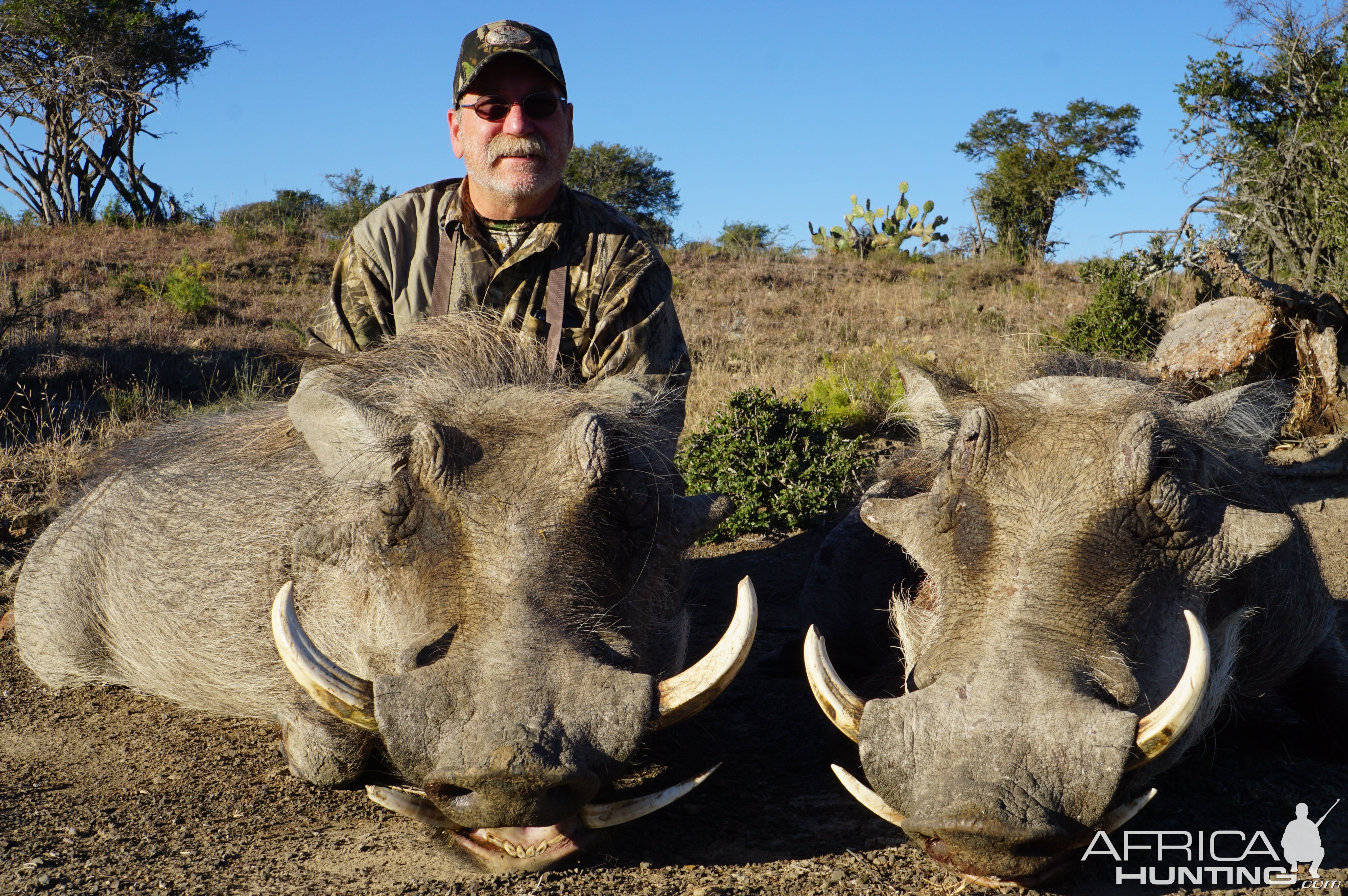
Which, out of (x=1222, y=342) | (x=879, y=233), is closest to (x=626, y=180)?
(x=879, y=233)

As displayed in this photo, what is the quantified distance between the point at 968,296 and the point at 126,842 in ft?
41.9

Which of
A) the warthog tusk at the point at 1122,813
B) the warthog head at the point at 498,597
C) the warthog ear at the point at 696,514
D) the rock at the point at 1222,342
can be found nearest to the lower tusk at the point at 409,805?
the warthog head at the point at 498,597

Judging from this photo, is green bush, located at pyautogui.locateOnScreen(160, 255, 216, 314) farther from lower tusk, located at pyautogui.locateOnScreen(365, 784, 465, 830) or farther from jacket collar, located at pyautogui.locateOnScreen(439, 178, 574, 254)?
lower tusk, located at pyautogui.locateOnScreen(365, 784, 465, 830)

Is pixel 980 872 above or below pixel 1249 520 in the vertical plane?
below

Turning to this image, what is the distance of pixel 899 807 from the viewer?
203cm

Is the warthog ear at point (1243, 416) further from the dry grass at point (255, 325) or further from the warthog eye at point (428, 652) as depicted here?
the warthog eye at point (428, 652)

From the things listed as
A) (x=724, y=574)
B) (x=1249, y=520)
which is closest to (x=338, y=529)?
(x=1249, y=520)

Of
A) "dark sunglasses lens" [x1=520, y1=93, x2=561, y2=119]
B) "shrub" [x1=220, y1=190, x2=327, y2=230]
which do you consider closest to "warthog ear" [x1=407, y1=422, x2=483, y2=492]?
"dark sunglasses lens" [x1=520, y1=93, x2=561, y2=119]

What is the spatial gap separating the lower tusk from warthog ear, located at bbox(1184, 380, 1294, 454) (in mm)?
1979

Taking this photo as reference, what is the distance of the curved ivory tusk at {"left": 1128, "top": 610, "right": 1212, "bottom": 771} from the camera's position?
1.91 meters

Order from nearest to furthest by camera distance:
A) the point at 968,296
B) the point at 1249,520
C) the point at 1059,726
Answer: the point at 1059,726 < the point at 1249,520 < the point at 968,296

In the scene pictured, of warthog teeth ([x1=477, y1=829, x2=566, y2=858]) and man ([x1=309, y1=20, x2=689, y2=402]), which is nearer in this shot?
warthog teeth ([x1=477, y1=829, x2=566, y2=858])

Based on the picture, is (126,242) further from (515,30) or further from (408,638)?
(408,638)

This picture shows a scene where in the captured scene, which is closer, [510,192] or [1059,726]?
[1059,726]
